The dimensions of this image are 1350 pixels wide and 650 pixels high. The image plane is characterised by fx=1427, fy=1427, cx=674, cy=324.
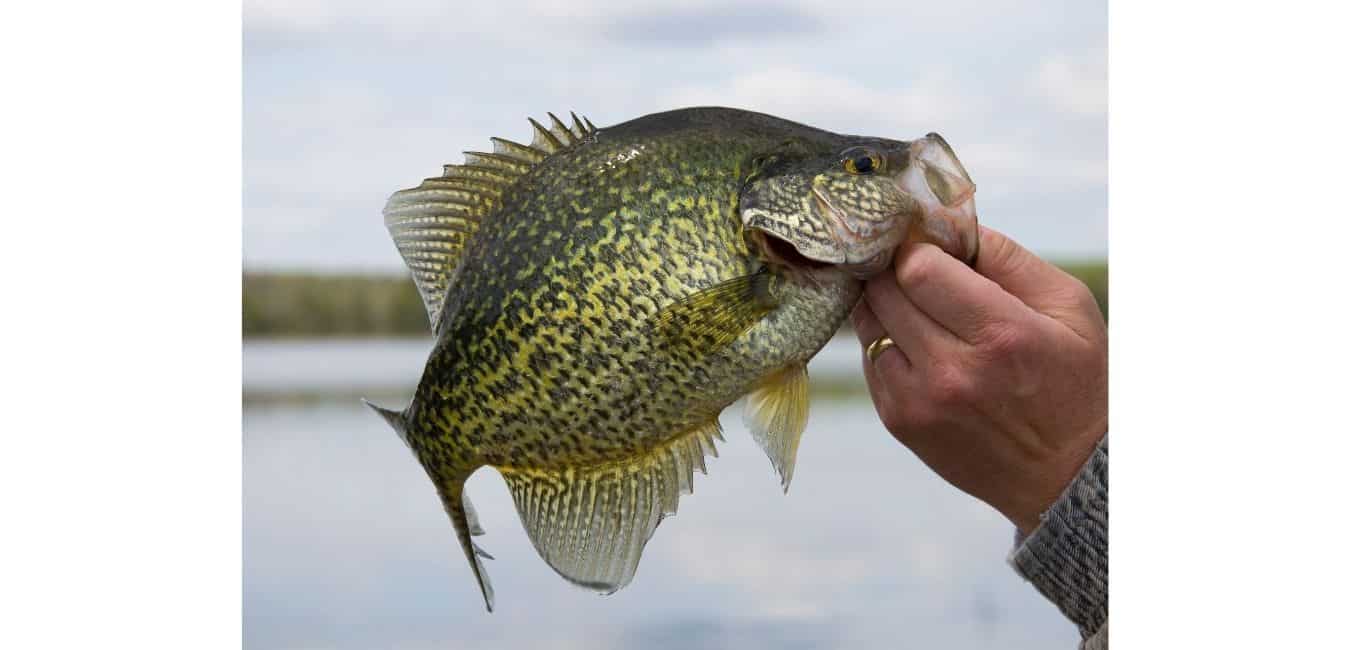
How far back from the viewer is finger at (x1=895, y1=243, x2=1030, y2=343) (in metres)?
1.88

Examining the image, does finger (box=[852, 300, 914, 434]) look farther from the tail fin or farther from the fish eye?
the tail fin

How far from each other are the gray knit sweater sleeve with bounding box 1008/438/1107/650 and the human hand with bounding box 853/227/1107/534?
3cm

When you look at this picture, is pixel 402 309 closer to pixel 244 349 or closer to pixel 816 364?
pixel 244 349

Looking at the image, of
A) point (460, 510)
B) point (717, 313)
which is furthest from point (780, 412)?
point (460, 510)

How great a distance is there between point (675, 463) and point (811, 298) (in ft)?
0.98

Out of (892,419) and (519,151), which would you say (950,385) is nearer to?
(892,419)

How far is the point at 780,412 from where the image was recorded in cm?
187

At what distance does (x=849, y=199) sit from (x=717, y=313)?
22cm

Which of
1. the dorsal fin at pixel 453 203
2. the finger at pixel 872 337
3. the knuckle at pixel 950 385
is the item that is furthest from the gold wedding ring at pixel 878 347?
the dorsal fin at pixel 453 203

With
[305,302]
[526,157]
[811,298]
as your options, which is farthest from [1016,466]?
[305,302]

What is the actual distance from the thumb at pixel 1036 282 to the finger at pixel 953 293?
0.06m

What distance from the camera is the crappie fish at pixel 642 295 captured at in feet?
5.80

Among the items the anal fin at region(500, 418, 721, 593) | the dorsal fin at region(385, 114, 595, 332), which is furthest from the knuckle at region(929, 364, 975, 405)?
the dorsal fin at region(385, 114, 595, 332)

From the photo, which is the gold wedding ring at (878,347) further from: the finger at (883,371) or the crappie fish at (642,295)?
the crappie fish at (642,295)
